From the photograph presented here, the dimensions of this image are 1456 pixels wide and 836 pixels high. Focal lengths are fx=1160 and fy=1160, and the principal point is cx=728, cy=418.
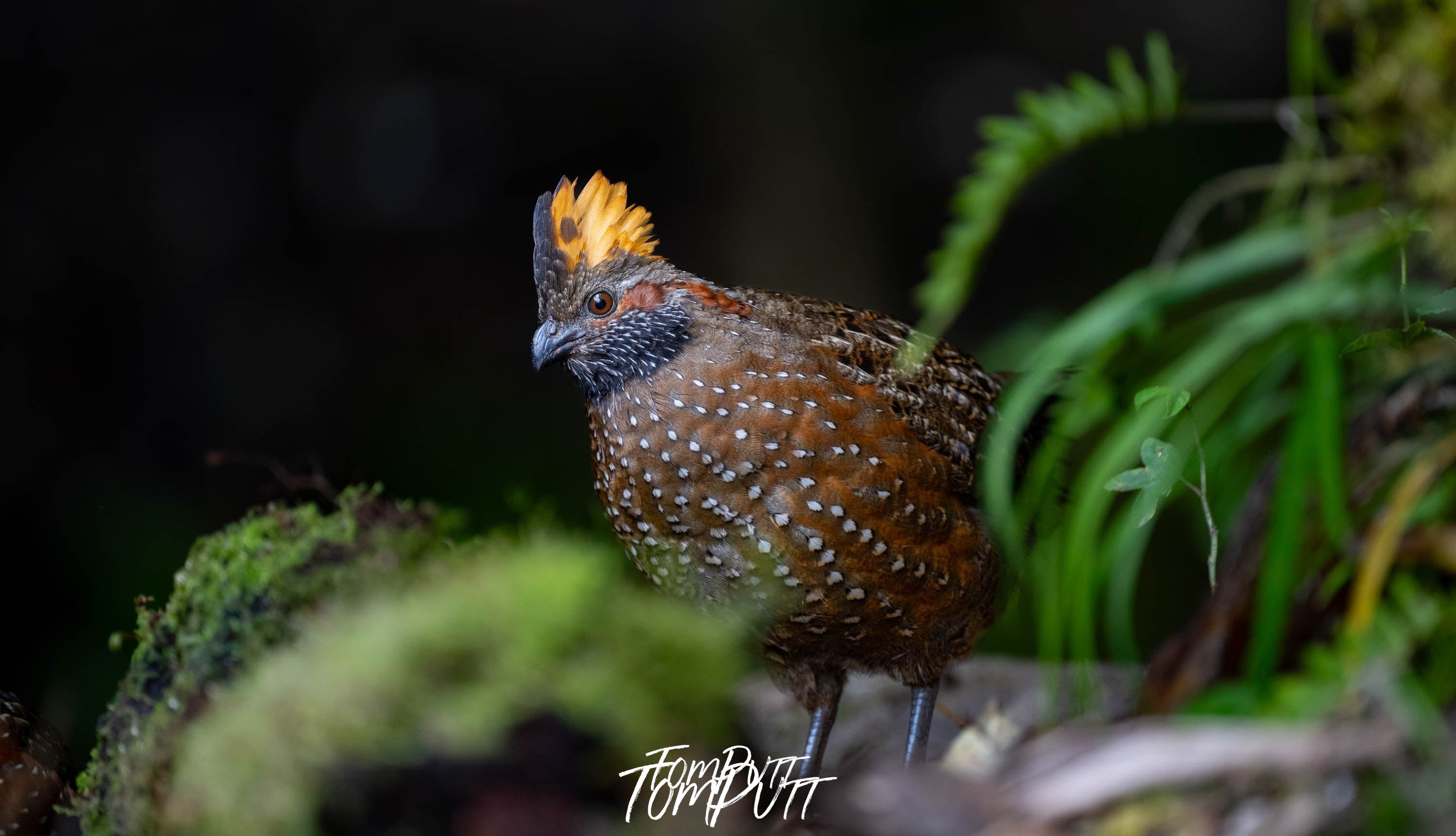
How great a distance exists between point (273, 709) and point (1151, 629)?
5.17 meters

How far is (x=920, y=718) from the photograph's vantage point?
294 centimetres

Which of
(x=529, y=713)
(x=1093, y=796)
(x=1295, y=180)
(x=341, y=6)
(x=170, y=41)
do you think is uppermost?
(x=341, y=6)

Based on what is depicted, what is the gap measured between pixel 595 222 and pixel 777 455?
719mm

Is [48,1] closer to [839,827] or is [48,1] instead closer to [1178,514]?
[839,827]

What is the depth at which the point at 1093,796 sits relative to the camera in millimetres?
1348

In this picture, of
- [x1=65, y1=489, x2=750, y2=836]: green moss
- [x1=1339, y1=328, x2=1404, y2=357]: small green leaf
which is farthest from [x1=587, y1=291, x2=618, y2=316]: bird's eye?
[x1=1339, y1=328, x2=1404, y2=357]: small green leaf

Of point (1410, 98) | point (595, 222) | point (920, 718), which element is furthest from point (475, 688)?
point (1410, 98)

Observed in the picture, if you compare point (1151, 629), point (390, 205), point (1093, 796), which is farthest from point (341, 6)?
point (1093, 796)

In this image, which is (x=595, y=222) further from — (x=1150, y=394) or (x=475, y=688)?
(x=475, y=688)

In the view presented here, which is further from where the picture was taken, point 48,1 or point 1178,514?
point 1178,514

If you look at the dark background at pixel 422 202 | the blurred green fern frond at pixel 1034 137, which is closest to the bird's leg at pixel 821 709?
the blurred green fern frond at pixel 1034 137

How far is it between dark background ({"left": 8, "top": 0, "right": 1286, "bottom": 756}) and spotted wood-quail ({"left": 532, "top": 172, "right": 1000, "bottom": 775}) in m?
1.94

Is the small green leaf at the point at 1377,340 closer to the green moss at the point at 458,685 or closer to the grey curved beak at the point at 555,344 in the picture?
the green moss at the point at 458,685

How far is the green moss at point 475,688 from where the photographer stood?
146 centimetres
